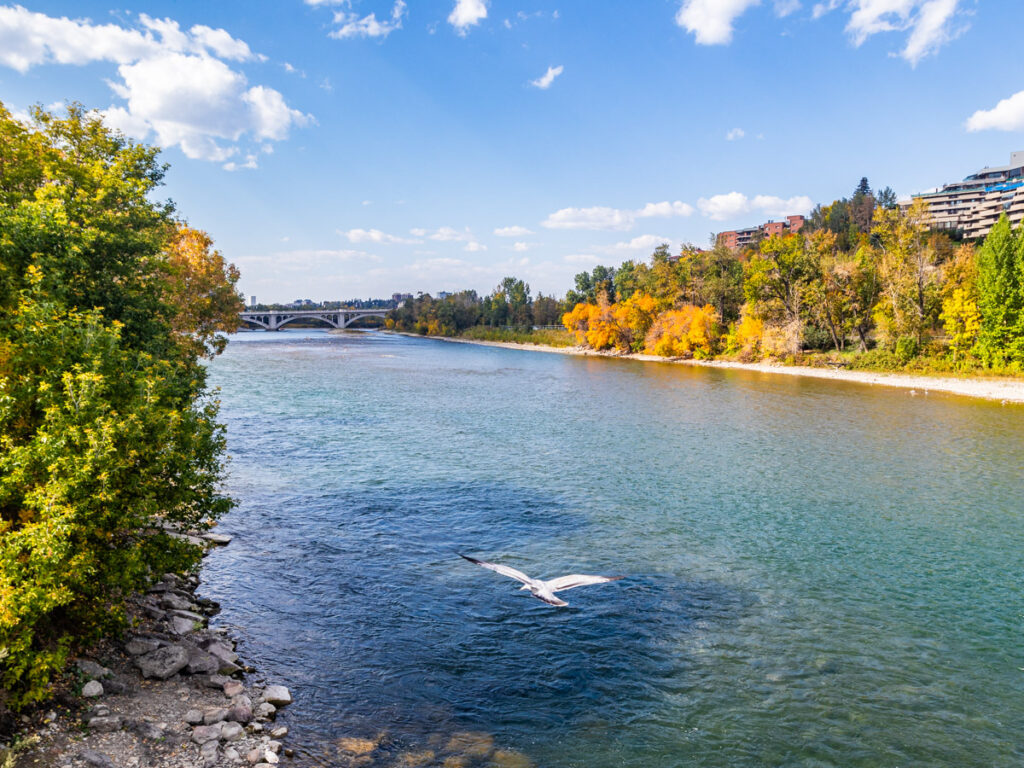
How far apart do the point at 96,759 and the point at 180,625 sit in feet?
16.7

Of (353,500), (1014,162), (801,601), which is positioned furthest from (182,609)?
(1014,162)

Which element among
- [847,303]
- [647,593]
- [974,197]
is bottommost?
[647,593]

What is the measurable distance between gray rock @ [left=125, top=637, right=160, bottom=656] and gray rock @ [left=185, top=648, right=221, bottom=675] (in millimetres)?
713

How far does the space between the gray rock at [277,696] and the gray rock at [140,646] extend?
2.48m

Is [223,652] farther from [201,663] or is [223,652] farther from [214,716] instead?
[214,716]

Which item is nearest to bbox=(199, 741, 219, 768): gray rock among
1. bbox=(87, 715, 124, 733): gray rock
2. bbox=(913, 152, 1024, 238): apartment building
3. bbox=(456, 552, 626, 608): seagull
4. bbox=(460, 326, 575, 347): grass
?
bbox=(87, 715, 124, 733): gray rock

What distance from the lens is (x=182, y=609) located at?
48.7ft

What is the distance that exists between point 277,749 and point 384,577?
8.04m

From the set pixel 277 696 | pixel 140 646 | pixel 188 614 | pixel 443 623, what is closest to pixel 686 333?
pixel 443 623

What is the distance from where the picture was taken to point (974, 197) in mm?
172375

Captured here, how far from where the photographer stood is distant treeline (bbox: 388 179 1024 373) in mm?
63719

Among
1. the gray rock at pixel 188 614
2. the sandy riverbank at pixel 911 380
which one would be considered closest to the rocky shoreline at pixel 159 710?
the gray rock at pixel 188 614

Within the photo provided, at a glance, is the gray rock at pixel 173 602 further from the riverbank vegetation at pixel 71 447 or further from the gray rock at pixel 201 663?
the gray rock at pixel 201 663

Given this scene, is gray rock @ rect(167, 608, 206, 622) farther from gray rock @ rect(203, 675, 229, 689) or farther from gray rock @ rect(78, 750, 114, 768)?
gray rock @ rect(78, 750, 114, 768)
